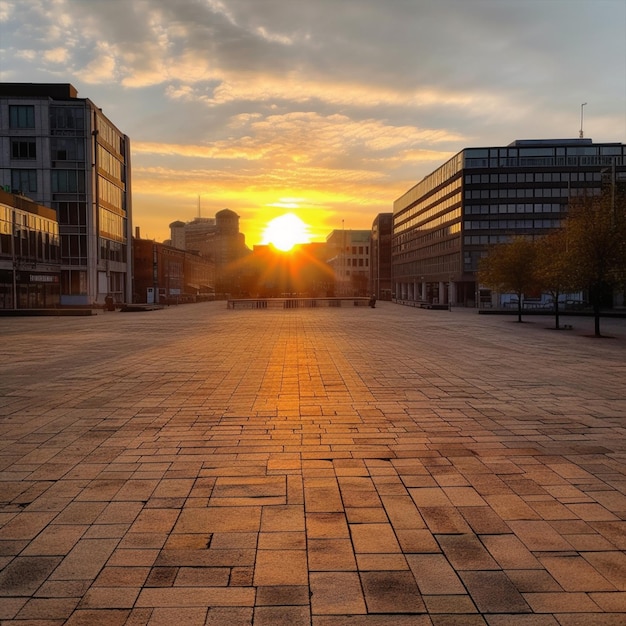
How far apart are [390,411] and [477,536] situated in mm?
4559

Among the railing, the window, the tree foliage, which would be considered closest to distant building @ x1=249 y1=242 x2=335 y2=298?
the railing

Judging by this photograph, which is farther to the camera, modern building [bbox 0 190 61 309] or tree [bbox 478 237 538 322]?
modern building [bbox 0 190 61 309]

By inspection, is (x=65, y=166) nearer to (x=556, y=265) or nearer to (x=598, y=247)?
(x=556, y=265)

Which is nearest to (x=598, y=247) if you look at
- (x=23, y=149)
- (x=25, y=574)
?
(x=25, y=574)

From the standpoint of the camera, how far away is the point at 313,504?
509 centimetres

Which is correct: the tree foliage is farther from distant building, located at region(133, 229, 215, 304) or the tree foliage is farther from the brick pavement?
distant building, located at region(133, 229, 215, 304)

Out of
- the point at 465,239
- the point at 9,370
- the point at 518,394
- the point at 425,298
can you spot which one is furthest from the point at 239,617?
the point at 425,298

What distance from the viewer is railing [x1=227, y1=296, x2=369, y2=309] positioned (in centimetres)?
6025

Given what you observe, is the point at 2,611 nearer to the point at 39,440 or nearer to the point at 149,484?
the point at 149,484

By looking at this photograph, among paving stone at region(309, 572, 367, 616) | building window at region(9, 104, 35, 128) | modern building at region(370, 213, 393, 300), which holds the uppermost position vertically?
building window at region(9, 104, 35, 128)

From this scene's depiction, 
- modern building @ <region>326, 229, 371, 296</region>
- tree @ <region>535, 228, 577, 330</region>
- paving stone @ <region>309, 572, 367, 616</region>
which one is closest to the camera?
paving stone @ <region>309, 572, 367, 616</region>

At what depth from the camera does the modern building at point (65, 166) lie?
57781 mm

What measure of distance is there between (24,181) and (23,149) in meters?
3.27

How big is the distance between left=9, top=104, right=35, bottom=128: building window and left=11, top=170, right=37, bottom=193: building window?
474 centimetres
